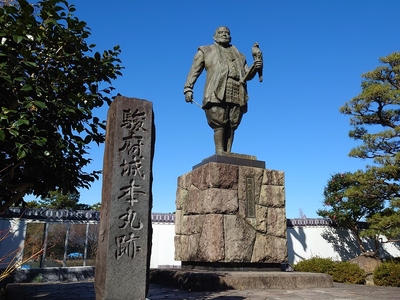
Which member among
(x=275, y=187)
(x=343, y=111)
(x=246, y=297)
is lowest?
(x=246, y=297)

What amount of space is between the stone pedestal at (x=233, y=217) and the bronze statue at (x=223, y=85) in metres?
0.66

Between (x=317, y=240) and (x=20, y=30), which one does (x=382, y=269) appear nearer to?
(x=317, y=240)

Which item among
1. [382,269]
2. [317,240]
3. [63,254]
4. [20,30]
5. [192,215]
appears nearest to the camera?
[20,30]

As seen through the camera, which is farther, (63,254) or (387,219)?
(63,254)

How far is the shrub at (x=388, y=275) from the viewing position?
686cm

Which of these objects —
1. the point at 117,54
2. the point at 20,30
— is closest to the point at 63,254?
the point at 117,54

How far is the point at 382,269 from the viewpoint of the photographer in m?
7.21

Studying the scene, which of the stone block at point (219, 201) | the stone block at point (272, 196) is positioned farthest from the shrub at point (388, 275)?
the stone block at point (219, 201)

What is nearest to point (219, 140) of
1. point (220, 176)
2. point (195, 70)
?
point (220, 176)

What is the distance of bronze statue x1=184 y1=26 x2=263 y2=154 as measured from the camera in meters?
6.74

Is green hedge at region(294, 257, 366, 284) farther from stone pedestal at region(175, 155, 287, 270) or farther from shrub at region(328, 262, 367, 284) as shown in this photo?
stone pedestal at region(175, 155, 287, 270)

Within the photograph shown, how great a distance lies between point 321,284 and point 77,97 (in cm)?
436

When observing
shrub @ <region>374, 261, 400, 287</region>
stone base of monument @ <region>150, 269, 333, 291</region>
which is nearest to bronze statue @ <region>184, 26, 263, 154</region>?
stone base of monument @ <region>150, 269, 333, 291</region>

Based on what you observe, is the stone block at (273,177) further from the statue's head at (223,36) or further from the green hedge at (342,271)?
the statue's head at (223,36)
